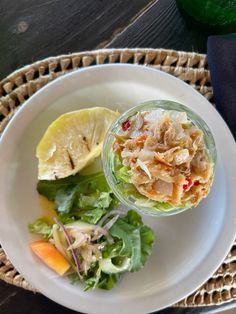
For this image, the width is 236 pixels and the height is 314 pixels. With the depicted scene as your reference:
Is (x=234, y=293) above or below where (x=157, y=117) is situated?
below

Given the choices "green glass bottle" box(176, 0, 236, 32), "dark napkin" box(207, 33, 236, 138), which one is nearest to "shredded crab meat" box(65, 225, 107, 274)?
"dark napkin" box(207, 33, 236, 138)

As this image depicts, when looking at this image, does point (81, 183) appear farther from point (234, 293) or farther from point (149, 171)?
point (234, 293)

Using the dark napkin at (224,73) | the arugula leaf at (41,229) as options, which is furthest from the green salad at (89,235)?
the dark napkin at (224,73)

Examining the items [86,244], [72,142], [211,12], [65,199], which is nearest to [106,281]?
[86,244]

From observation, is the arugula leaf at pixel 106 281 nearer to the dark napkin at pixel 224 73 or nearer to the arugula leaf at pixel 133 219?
the arugula leaf at pixel 133 219

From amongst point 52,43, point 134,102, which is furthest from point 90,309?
point 52,43

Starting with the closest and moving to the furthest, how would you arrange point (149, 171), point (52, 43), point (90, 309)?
1. point (149, 171)
2. point (90, 309)
3. point (52, 43)

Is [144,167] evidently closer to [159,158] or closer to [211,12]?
[159,158]

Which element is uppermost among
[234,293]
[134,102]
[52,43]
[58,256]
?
[52,43]
